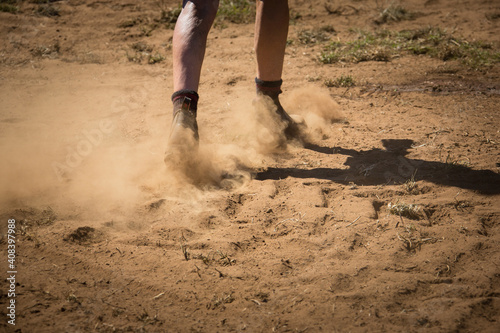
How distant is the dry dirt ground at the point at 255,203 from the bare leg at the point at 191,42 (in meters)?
0.47

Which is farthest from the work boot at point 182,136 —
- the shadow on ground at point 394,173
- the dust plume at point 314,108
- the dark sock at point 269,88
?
the dust plume at point 314,108

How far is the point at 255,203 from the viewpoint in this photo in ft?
7.50

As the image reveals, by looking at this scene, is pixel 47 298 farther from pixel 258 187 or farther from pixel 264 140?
pixel 264 140

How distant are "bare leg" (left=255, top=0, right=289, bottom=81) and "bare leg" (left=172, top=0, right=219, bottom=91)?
435 mm

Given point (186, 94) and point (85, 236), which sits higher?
point (186, 94)

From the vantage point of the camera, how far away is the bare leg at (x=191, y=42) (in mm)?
2395

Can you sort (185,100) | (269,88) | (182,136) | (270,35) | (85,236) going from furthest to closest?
(269,88) → (270,35) → (185,100) → (182,136) → (85,236)

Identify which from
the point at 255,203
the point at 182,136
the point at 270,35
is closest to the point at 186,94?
the point at 182,136

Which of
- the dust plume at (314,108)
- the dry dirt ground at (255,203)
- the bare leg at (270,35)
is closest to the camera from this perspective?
the dry dirt ground at (255,203)

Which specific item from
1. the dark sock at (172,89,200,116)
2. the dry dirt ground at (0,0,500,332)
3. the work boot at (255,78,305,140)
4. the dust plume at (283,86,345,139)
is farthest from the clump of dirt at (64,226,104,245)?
the dust plume at (283,86,345,139)

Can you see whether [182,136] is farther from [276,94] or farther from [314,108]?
[314,108]

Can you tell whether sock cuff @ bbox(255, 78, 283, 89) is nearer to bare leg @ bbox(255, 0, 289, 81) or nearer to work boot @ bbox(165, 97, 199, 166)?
bare leg @ bbox(255, 0, 289, 81)

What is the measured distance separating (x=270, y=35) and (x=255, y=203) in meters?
1.18

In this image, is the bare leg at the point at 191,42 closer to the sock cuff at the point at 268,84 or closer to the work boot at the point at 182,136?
the work boot at the point at 182,136
